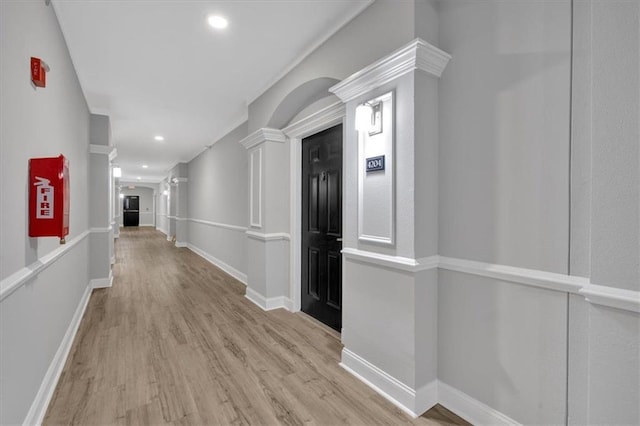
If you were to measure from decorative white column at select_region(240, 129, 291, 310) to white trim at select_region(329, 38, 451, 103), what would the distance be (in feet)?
5.99

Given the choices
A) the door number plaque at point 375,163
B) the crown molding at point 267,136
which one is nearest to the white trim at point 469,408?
the door number plaque at point 375,163

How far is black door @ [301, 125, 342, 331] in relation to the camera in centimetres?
309

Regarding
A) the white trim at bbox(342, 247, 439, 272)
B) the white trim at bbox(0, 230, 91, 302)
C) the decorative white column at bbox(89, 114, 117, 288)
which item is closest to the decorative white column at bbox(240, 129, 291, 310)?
the white trim at bbox(342, 247, 439, 272)

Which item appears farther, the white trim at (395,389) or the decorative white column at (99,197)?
the decorative white column at (99,197)

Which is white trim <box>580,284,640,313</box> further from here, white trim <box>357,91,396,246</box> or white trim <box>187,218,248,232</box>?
white trim <box>187,218,248,232</box>

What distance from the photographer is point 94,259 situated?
187 inches

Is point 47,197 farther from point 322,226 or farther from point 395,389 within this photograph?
point 395,389

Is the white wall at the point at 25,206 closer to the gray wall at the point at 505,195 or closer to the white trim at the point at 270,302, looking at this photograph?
the white trim at the point at 270,302

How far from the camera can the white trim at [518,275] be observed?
4.66 feet

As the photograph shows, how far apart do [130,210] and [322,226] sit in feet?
64.7

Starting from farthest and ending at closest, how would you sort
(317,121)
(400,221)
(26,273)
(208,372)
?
(317,121) < (208,372) < (400,221) < (26,273)

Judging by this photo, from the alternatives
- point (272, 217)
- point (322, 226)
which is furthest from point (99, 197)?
point (322, 226)

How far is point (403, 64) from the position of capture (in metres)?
1.87

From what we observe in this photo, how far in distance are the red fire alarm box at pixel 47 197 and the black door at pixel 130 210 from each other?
20.0m
